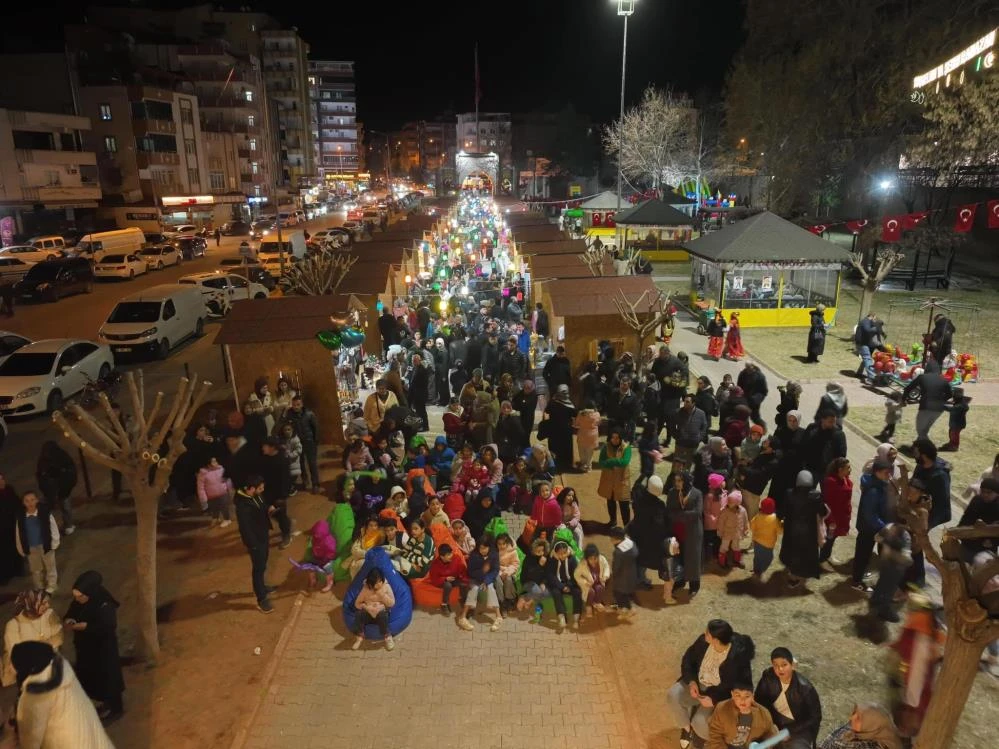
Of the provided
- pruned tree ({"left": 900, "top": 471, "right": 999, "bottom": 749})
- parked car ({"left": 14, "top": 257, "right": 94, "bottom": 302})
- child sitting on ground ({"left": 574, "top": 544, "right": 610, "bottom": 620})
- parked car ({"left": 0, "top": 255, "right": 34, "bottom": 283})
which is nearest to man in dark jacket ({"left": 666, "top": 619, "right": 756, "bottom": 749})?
pruned tree ({"left": 900, "top": 471, "right": 999, "bottom": 749})

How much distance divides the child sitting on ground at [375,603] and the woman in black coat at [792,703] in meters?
3.46

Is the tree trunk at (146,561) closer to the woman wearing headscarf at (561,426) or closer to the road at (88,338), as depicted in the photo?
the road at (88,338)

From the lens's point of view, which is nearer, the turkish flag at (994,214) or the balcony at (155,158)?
the turkish flag at (994,214)

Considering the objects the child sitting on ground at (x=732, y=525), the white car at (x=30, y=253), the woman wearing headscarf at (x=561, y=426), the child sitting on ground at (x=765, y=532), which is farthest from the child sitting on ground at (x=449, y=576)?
the white car at (x=30, y=253)

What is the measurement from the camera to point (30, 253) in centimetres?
3159

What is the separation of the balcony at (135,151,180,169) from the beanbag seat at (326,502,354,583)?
49609 millimetres

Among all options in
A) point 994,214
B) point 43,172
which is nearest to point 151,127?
point 43,172

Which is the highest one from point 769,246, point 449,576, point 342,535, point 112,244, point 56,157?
point 56,157

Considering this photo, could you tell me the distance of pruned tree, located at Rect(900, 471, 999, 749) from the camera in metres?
3.49

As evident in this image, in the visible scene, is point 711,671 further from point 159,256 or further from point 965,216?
point 159,256

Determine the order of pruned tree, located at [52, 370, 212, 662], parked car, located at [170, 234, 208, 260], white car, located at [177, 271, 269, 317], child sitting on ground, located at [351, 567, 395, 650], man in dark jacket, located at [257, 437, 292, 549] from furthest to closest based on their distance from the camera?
parked car, located at [170, 234, 208, 260]
white car, located at [177, 271, 269, 317]
man in dark jacket, located at [257, 437, 292, 549]
child sitting on ground, located at [351, 567, 395, 650]
pruned tree, located at [52, 370, 212, 662]

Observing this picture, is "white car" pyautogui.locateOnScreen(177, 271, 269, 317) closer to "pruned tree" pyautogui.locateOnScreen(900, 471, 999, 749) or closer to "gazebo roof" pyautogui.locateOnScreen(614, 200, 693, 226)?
"gazebo roof" pyautogui.locateOnScreen(614, 200, 693, 226)

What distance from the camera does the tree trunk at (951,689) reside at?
3566 millimetres

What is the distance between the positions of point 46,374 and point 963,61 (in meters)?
29.8
